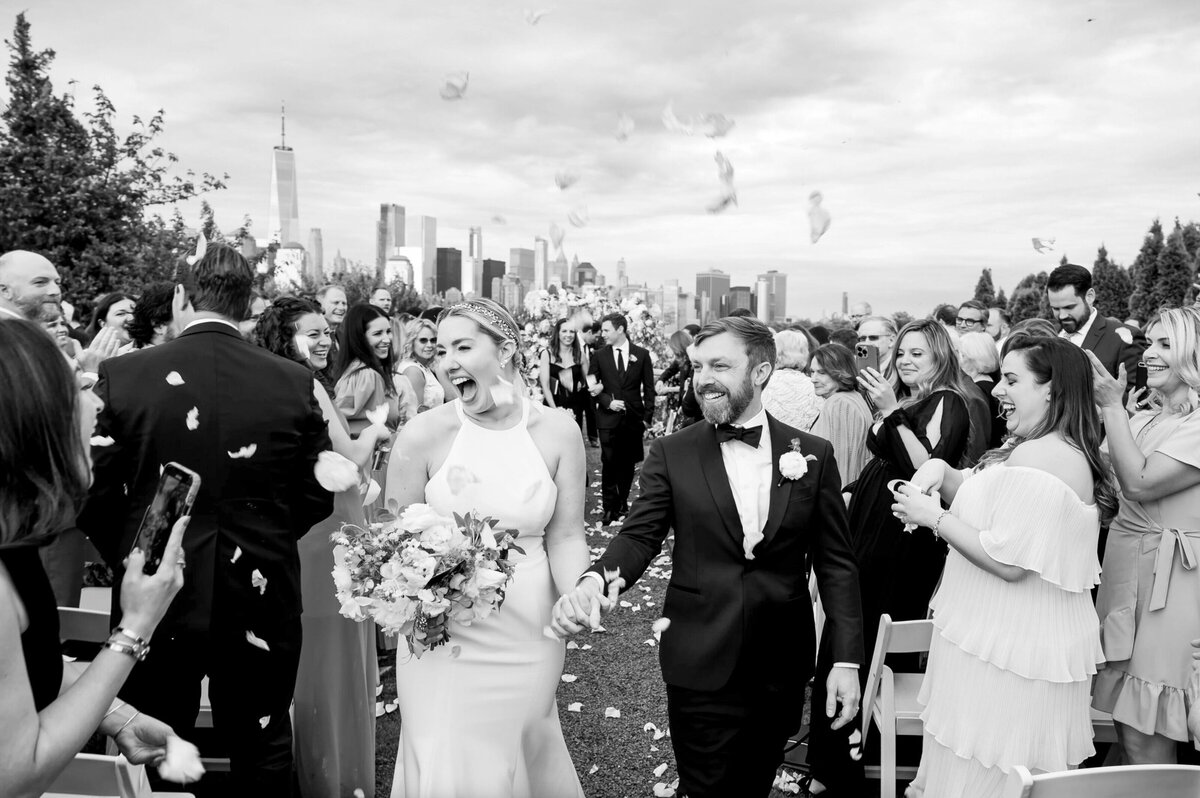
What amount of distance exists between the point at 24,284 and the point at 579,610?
391 centimetres

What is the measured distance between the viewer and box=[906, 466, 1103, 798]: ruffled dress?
10.2ft

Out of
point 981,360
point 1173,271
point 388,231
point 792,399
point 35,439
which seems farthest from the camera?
point 388,231

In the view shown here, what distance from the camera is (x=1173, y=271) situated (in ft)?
87.5

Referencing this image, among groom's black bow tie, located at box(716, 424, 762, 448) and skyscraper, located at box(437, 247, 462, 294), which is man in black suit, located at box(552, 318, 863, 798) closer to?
groom's black bow tie, located at box(716, 424, 762, 448)

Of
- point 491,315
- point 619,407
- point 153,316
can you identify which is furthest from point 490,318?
point 619,407

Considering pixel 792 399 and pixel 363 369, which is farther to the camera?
pixel 363 369

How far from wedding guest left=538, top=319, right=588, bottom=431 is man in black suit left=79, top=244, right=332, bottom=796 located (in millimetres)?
9528

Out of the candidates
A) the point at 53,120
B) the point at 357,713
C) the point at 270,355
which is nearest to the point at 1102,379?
the point at 270,355

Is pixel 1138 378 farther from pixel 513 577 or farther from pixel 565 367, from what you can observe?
pixel 565 367

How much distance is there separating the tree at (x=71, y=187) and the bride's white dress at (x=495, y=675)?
14381mm

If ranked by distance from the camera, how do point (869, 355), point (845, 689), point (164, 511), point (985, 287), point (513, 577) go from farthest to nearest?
point (985, 287), point (869, 355), point (513, 577), point (845, 689), point (164, 511)

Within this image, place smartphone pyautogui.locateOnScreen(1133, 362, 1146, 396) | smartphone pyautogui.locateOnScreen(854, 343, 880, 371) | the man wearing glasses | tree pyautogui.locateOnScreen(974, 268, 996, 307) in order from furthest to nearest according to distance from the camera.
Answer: tree pyautogui.locateOnScreen(974, 268, 996, 307), the man wearing glasses, smartphone pyautogui.locateOnScreen(1133, 362, 1146, 396), smartphone pyautogui.locateOnScreen(854, 343, 880, 371)

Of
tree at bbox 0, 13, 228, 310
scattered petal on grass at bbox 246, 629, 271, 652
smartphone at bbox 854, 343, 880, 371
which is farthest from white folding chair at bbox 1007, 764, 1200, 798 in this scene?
tree at bbox 0, 13, 228, 310

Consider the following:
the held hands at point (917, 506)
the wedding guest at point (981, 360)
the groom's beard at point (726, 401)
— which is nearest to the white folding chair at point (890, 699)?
the held hands at point (917, 506)
